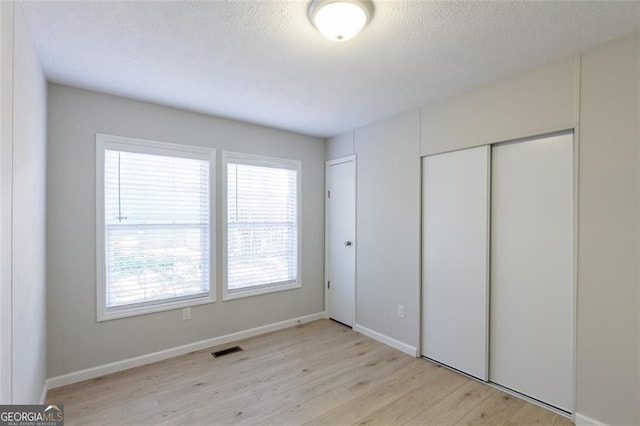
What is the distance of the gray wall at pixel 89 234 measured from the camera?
2471 mm

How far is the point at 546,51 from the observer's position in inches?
78.5

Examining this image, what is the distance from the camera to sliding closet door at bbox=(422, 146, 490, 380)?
8.46 feet

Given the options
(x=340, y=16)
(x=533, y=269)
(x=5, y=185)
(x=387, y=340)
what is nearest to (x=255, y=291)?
(x=387, y=340)

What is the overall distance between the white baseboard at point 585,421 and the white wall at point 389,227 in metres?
1.28

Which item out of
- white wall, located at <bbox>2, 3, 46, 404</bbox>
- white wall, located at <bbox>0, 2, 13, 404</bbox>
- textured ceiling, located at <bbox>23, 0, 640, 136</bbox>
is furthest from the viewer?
textured ceiling, located at <bbox>23, 0, 640, 136</bbox>

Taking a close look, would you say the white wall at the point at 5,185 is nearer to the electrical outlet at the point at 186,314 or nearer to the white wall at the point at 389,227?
the electrical outlet at the point at 186,314

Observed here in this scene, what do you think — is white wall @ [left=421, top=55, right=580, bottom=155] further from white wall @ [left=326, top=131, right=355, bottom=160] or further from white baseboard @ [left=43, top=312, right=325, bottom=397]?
white baseboard @ [left=43, top=312, right=325, bottom=397]

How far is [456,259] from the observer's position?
276 centimetres

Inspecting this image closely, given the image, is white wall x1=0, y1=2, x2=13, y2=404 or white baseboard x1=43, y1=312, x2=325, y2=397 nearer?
white wall x1=0, y1=2, x2=13, y2=404

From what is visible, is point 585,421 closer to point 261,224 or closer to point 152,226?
point 261,224

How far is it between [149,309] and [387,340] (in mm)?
2491

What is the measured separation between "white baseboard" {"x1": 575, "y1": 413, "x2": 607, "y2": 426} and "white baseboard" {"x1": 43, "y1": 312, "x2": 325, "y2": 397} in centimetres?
278

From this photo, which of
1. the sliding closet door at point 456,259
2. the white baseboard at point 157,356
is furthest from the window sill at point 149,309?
the sliding closet door at point 456,259

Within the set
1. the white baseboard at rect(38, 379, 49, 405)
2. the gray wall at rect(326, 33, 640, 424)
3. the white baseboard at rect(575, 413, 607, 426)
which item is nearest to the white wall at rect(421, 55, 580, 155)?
the gray wall at rect(326, 33, 640, 424)
